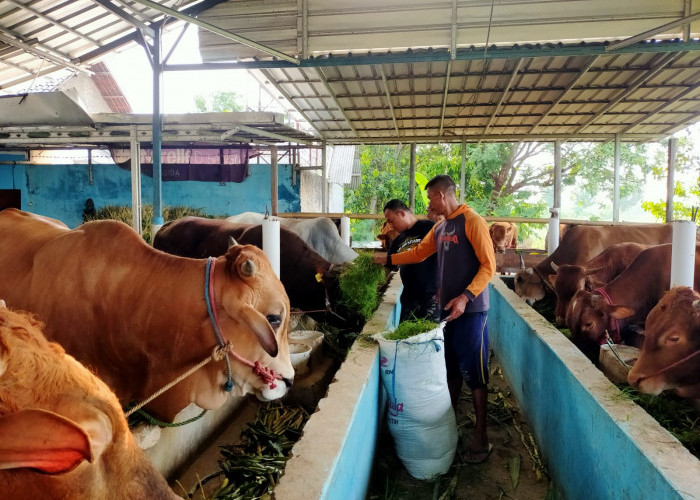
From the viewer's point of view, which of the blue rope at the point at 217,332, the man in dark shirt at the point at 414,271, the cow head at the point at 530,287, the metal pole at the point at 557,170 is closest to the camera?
the blue rope at the point at 217,332

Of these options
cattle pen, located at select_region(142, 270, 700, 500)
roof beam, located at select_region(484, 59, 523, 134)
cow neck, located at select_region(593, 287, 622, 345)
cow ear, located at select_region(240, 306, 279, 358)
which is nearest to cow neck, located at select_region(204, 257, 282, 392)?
cow ear, located at select_region(240, 306, 279, 358)

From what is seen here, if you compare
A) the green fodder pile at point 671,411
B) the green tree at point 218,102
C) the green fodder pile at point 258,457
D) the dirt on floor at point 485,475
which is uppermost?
the green tree at point 218,102

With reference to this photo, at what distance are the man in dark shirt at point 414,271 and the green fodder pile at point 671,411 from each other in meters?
2.02

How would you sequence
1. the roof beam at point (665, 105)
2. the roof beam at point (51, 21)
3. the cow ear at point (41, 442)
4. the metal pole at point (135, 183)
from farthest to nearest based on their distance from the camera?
the metal pole at point (135, 183) → the roof beam at point (665, 105) → the roof beam at point (51, 21) → the cow ear at point (41, 442)

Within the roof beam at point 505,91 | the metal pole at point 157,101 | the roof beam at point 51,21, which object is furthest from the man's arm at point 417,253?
the roof beam at point 51,21

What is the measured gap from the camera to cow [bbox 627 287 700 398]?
117 inches

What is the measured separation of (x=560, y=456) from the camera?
338 centimetres

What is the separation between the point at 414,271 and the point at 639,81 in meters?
6.03

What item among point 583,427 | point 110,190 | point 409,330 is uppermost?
point 110,190

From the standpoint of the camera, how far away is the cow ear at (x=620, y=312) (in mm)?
4098

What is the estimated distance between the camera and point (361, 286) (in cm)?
487

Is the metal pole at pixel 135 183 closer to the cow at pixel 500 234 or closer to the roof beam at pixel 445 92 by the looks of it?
the roof beam at pixel 445 92

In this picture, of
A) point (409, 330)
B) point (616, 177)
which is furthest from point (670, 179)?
point (409, 330)

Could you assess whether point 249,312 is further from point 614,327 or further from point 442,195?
point 614,327
